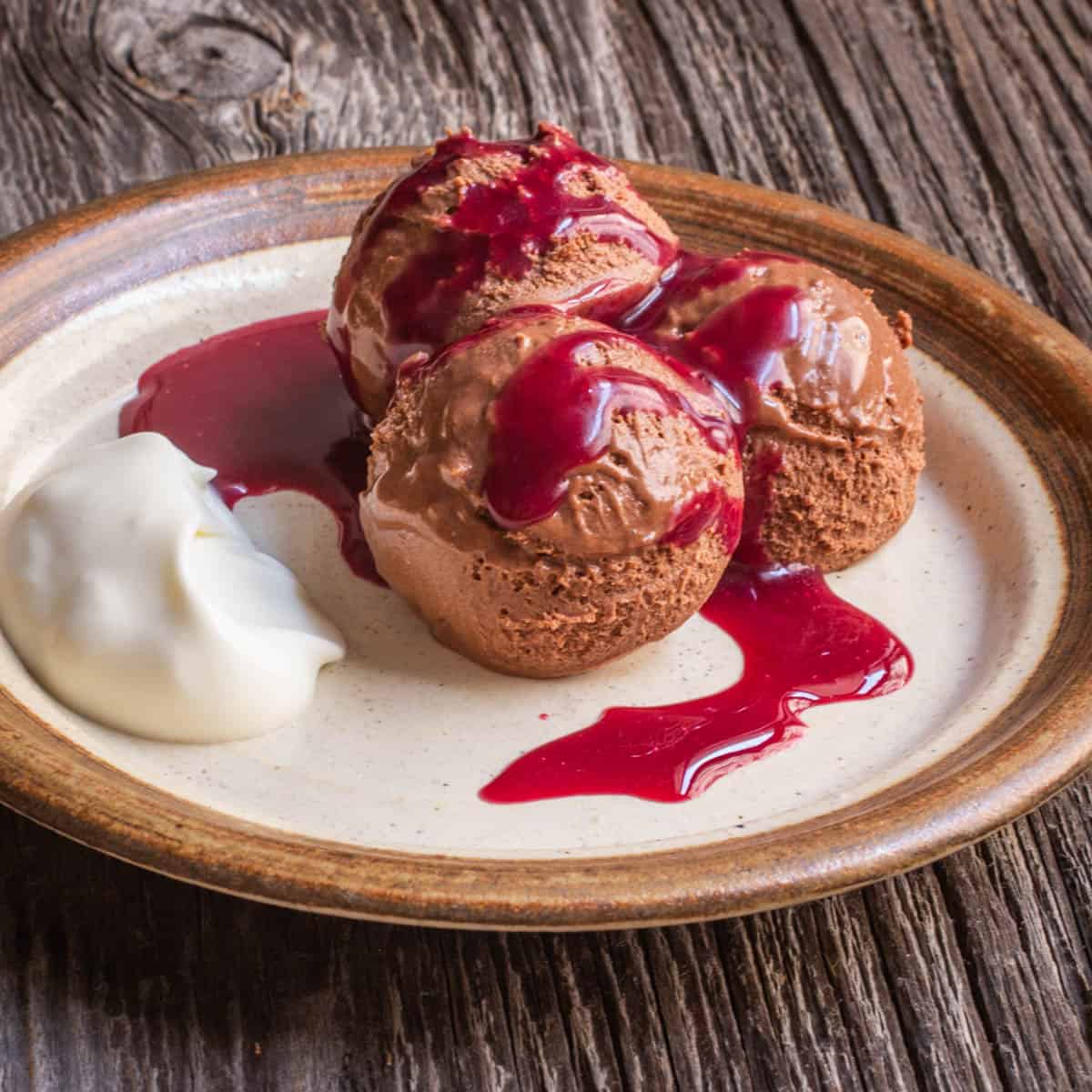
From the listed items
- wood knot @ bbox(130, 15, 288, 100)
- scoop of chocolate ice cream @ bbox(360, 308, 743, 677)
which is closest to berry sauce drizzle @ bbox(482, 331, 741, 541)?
scoop of chocolate ice cream @ bbox(360, 308, 743, 677)

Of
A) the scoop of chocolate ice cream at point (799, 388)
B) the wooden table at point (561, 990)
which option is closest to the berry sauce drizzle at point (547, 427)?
the scoop of chocolate ice cream at point (799, 388)

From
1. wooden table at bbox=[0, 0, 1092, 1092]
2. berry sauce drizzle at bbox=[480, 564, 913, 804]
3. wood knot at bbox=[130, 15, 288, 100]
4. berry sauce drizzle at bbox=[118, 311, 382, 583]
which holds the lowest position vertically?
wooden table at bbox=[0, 0, 1092, 1092]

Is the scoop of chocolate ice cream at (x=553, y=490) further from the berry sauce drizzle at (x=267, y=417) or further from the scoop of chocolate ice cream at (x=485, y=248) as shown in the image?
the berry sauce drizzle at (x=267, y=417)

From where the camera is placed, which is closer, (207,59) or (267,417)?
(267,417)

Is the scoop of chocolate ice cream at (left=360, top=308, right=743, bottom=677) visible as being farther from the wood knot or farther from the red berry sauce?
the wood knot

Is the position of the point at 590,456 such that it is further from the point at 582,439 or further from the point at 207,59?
the point at 207,59

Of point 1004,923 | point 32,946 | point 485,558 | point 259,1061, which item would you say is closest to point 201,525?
point 485,558

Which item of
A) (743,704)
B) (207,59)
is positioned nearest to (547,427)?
(743,704)
